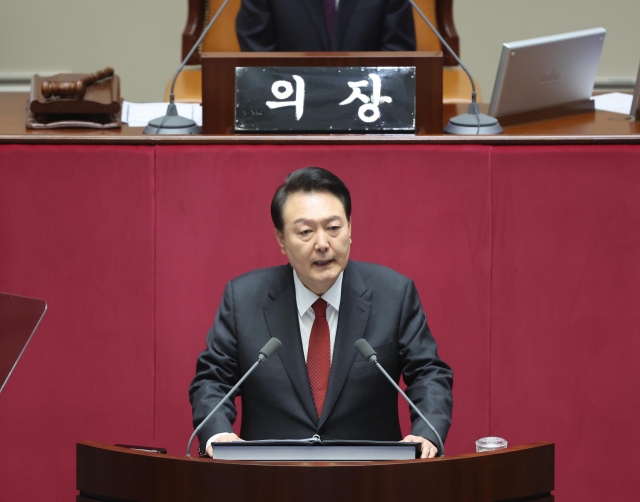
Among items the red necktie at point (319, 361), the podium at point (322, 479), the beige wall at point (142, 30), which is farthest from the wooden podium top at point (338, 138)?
Answer: the beige wall at point (142, 30)

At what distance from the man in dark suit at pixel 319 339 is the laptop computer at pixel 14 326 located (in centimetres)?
34

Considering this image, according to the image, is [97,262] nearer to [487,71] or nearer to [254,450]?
[254,450]

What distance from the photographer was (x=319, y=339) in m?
2.05

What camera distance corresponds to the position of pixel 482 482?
1435 millimetres

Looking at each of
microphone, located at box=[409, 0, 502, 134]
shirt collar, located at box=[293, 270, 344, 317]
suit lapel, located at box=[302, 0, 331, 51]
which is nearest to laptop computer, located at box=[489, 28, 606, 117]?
microphone, located at box=[409, 0, 502, 134]

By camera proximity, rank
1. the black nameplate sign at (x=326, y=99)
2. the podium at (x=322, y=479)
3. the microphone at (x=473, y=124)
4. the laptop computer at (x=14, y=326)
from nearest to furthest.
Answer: the podium at (x=322, y=479) → the laptop computer at (x=14, y=326) → the black nameplate sign at (x=326, y=99) → the microphone at (x=473, y=124)

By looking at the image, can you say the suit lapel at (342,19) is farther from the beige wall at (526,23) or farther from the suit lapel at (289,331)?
the beige wall at (526,23)

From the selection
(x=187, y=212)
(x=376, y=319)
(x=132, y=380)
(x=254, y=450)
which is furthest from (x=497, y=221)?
(x=254, y=450)

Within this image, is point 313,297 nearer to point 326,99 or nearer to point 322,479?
point 326,99

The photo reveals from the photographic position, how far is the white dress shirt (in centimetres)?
207

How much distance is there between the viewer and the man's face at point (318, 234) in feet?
6.51

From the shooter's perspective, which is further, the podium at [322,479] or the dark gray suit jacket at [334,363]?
the dark gray suit jacket at [334,363]

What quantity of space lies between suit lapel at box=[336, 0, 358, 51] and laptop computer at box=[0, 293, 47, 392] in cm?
131

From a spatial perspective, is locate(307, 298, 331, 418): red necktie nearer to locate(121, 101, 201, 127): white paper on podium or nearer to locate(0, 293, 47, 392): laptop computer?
locate(0, 293, 47, 392): laptop computer
